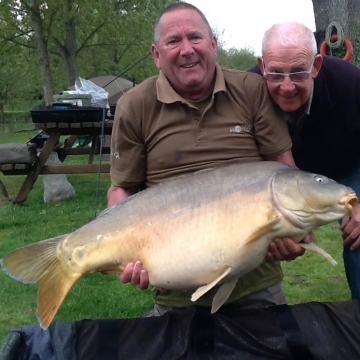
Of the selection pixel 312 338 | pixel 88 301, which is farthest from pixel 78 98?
pixel 312 338

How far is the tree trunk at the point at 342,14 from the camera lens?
17.7 feet

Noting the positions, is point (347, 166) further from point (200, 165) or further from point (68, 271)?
point (68, 271)

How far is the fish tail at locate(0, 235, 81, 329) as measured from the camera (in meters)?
2.11

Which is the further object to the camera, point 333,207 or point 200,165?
point 200,165

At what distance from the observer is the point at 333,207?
1963 millimetres

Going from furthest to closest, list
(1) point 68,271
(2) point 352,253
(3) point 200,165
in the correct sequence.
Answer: (2) point 352,253 < (3) point 200,165 < (1) point 68,271

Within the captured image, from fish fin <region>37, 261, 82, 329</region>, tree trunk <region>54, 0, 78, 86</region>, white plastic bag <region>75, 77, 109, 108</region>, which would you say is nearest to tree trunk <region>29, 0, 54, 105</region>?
tree trunk <region>54, 0, 78, 86</region>

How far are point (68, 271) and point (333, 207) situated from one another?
988 millimetres

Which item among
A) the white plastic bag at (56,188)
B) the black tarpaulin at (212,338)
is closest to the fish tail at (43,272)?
the black tarpaulin at (212,338)

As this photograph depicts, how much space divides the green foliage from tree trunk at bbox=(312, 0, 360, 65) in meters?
31.0

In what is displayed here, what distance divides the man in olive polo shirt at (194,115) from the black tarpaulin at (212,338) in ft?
0.45

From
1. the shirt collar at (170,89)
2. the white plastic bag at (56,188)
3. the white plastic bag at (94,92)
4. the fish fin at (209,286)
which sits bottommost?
the white plastic bag at (56,188)

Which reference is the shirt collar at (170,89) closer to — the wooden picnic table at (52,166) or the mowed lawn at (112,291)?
the mowed lawn at (112,291)

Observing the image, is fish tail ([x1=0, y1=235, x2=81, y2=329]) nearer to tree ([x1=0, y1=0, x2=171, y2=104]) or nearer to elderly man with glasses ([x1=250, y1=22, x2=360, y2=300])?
elderly man with glasses ([x1=250, y1=22, x2=360, y2=300])
